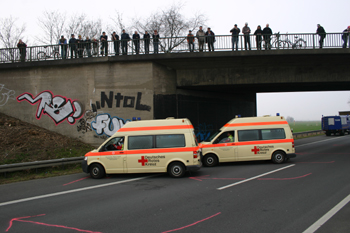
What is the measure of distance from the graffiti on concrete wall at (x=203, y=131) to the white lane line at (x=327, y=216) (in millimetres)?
12975

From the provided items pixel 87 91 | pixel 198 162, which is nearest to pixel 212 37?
pixel 87 91

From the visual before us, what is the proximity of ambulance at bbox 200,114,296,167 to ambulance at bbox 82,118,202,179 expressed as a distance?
2869mm

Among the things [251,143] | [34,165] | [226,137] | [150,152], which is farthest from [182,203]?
[34,165]

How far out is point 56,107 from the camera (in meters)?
16.5

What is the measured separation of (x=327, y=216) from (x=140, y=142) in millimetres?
6261

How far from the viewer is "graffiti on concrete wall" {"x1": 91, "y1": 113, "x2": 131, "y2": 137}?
52.5ft

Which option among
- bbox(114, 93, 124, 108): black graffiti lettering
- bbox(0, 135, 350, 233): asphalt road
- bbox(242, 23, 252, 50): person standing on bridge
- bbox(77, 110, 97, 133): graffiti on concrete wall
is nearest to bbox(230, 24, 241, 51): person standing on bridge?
bbox(242, 23, 252, 50): person standing on bridge

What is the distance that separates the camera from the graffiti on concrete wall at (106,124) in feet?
52.5

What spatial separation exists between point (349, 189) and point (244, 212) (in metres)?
3.78

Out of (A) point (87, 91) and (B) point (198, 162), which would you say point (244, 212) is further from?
(A) point (87, 91)

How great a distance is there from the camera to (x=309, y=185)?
25.8 ft

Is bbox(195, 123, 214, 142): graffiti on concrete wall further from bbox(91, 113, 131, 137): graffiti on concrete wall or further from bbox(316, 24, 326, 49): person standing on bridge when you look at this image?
bbox(316, 24, 326, 49): person standing on bridge

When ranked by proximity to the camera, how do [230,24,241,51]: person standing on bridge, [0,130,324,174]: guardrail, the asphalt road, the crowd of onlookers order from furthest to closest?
[230,24,241,51]: person standing on bridge
the crowd of onlookers
[0,130,324,174]: guardrail
the asphalt road

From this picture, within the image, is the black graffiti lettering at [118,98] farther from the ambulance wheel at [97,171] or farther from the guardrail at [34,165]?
the ambulance wheel at [97,171]
